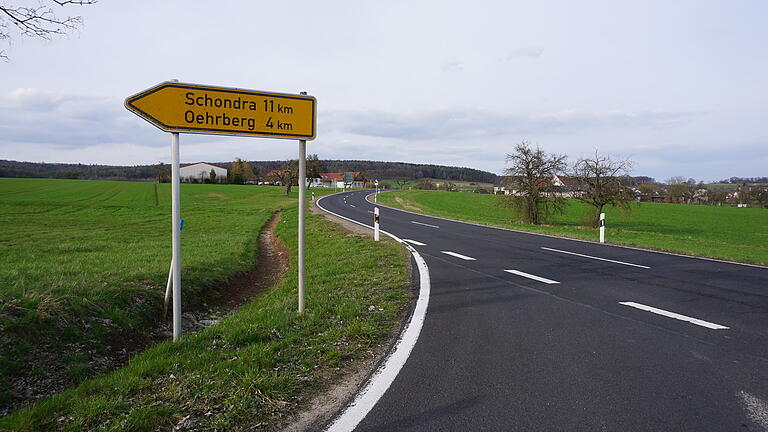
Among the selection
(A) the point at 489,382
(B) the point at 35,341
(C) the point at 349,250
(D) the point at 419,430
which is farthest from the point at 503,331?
(C) the point at 349,250

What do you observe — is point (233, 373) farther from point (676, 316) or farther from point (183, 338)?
point (676, 316)

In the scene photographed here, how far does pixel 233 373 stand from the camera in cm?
385

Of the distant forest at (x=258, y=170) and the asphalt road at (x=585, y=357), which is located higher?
the distant forest at (x=258, y=170)

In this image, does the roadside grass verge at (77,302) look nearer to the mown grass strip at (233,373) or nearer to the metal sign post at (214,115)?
the mown grass strip at (233,373)

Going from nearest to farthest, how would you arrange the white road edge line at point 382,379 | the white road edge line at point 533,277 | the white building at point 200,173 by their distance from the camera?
the white road edge line at point 382,379 → the white road edge line at point 533,277 → the white building at point 200,173

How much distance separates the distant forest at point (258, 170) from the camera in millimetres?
73156

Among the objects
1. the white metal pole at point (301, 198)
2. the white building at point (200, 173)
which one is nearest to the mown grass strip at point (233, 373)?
the white metal pole at point (301, 198)

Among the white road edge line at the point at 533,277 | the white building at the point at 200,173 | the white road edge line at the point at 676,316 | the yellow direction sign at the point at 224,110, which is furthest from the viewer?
the white building at the point at 200,173

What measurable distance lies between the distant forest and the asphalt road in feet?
206

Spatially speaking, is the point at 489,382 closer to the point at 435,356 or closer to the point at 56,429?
the point at 435,356

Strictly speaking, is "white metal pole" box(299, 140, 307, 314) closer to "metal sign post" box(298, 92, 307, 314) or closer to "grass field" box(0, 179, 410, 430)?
"metal sign post" box(298, 92, 307, 314)

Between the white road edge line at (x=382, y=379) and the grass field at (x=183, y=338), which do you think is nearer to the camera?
the white road edge line at (x=382, y=379)

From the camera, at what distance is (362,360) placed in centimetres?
430

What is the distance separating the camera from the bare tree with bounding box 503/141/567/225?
94.2ft
